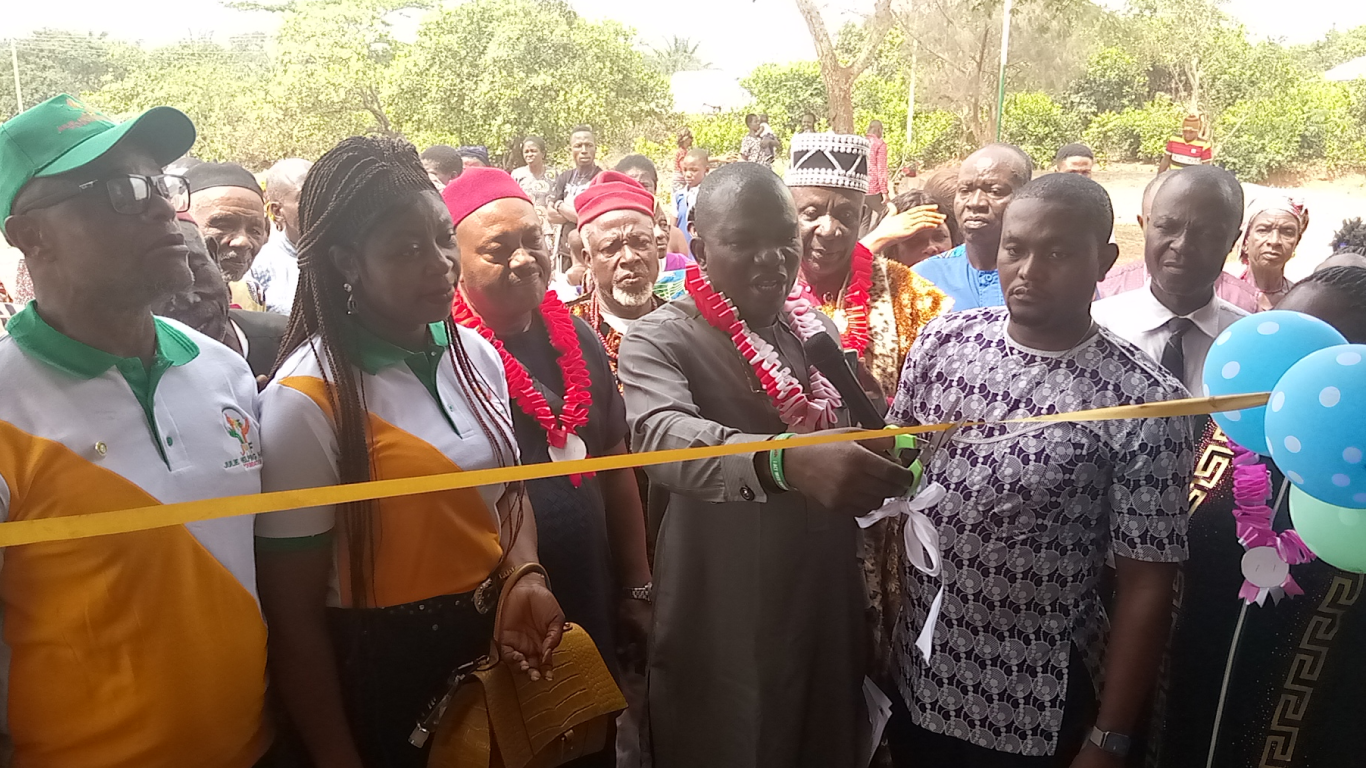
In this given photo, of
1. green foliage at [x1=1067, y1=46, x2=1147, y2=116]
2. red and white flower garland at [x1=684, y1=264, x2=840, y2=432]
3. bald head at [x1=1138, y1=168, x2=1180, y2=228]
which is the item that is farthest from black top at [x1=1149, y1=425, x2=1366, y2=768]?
green foliage at [x1=1067, y1=46, x2=1147, y2=116]

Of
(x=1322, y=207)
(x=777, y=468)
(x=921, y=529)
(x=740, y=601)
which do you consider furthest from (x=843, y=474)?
(x=1322, y=207)

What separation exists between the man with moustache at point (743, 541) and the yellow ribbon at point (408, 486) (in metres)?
0.14

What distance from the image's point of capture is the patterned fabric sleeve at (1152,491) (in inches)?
82.2

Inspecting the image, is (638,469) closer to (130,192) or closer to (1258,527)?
(130,192)

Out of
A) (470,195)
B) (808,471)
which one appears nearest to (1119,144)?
(808,471)

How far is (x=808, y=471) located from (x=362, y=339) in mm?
928

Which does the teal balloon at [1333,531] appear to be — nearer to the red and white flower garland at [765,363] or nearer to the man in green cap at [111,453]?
the red and white flower garland at [765,363]

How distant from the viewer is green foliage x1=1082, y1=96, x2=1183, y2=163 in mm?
2869

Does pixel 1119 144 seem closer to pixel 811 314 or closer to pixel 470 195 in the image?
pixel 811 314

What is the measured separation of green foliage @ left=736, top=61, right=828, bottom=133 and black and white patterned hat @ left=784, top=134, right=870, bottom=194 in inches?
4.6

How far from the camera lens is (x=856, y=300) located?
257cm

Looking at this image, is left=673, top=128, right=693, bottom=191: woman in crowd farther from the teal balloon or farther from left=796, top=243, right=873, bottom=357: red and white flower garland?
the teal balloon

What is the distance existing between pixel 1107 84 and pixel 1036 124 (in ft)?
0.87

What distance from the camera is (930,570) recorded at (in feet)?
7.11
